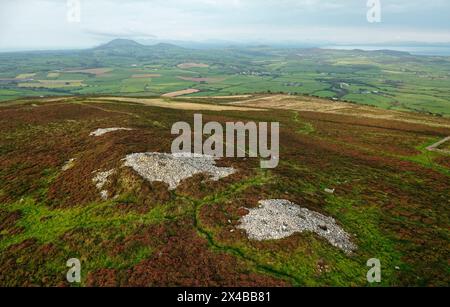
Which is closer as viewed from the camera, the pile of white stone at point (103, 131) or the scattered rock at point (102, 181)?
the scattered rock at point (102, 181)

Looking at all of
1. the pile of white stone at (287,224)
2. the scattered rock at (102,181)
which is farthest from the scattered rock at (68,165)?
the pile of white stone at (287,224)

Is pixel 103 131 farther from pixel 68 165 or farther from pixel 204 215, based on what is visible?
pixel 204 215

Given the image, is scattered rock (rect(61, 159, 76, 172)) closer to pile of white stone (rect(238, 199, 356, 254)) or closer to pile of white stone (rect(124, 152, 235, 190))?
pile of white stone (rect(124, 152, 235, 190))

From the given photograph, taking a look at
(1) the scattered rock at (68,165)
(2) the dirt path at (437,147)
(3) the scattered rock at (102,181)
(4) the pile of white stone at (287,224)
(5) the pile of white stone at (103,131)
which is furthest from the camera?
(2) the dirt path at (437,147)

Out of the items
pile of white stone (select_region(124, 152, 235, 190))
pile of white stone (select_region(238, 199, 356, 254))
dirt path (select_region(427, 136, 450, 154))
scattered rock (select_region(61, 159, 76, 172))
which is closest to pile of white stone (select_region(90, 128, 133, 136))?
scattered rock (select_region(61, 159, 76, 172))

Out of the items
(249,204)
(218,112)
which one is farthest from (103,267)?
(218,112)

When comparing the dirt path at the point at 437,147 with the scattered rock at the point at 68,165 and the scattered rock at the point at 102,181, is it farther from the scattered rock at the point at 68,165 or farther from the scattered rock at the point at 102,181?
the scattered rock at the point at 68,165
